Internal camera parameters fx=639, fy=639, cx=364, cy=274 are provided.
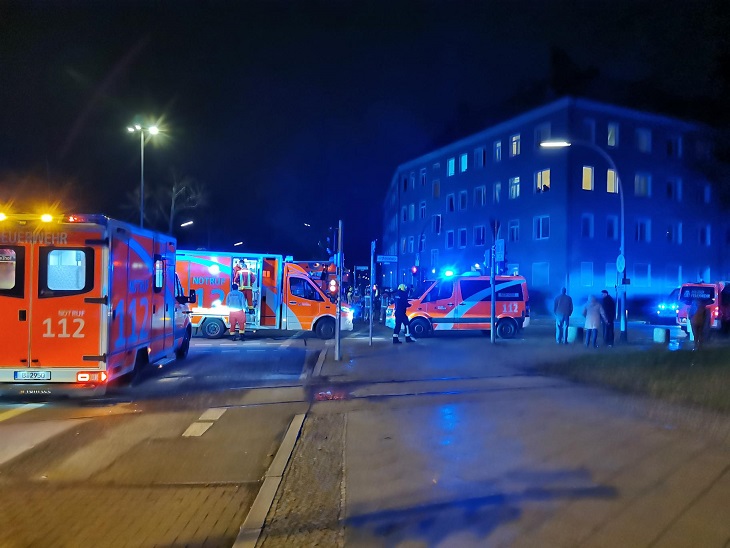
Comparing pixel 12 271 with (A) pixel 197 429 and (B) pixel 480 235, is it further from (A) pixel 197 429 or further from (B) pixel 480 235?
(B) pixel 480 235

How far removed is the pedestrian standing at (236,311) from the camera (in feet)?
65.0

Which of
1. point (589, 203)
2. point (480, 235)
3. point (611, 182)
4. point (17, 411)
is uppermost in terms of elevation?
point (611, 182)

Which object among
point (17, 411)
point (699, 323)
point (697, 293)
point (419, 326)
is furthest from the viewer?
point (697, 293)

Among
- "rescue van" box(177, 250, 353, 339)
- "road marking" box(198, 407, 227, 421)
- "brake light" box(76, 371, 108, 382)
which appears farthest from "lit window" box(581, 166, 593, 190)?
"brake light" box(76, 371, 108, 382)

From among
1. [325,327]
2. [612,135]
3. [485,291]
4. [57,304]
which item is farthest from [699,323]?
[612,135]

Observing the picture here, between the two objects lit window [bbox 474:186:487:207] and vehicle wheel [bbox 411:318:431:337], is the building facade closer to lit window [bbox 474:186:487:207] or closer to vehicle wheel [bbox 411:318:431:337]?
lit window [bbox 474:186:487:207]

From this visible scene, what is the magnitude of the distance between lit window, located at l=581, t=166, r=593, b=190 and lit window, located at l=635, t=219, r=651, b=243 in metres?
4.69

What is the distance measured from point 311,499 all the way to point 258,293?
1639cm

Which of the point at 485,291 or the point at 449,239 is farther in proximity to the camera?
the point at 449,239

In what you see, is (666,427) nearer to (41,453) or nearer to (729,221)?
(41,453)

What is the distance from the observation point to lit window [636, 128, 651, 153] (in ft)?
137

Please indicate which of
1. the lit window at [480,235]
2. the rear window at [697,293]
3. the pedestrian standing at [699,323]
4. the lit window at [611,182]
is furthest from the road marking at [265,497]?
the lit window at [480,235]

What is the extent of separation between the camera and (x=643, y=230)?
1658 inches

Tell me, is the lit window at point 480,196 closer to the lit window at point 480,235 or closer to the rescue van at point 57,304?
the lit window at point 480,235
